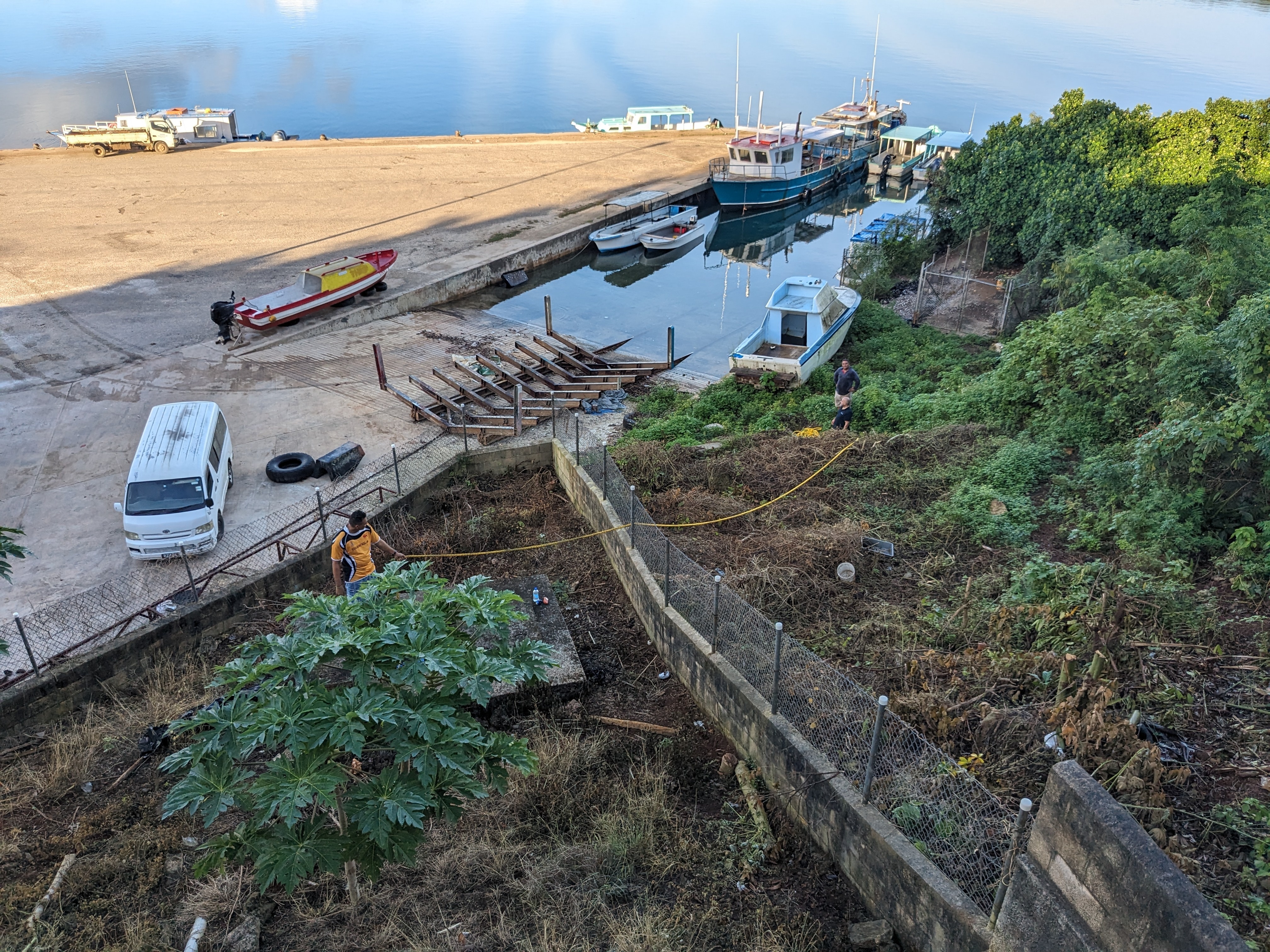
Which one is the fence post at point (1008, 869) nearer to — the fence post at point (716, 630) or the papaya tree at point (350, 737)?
the papaya tree at point (350, 737)

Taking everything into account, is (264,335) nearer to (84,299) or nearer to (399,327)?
(399,327)

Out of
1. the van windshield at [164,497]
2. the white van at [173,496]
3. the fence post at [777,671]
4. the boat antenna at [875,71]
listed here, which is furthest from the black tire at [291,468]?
the boat antenna at [875,71]

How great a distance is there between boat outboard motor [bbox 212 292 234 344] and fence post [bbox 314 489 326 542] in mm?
10118

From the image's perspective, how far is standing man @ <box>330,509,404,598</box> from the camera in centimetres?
943

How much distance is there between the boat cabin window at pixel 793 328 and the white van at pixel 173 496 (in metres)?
13.1

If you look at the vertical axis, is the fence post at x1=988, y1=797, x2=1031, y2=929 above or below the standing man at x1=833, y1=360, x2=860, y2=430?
above

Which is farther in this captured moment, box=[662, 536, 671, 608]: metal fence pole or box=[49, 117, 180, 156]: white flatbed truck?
box=[49, 117, 180, 156]: white flatbed truck

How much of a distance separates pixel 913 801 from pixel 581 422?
12033mm

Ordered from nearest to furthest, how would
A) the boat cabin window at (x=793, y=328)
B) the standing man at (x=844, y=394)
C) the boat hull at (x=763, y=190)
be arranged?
the standing man at (x=844, y=394) → the boat cabin window at (x=793, y=328) → the boat hull at (x=763, y=190)

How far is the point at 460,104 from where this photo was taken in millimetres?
66125

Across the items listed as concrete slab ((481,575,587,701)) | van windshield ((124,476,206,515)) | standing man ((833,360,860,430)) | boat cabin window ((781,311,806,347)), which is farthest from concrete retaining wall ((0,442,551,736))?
boat cabin window ((781,311,806,347))

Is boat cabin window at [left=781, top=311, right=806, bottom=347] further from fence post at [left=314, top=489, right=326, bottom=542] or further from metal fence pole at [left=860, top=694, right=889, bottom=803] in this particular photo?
metal fence pole at [left=860, top=694, right=889, bottom=803]

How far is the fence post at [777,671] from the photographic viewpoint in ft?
23.8

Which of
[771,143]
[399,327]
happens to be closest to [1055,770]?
[399,327]
